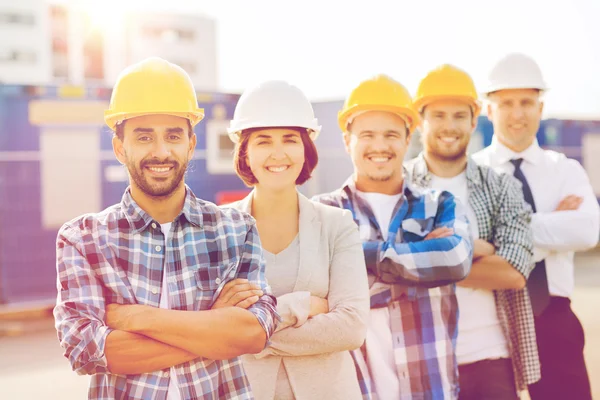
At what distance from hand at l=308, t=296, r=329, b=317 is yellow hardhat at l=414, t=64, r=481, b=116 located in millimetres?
1423

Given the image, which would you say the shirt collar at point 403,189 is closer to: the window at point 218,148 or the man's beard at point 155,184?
the man's beard at point 155,184

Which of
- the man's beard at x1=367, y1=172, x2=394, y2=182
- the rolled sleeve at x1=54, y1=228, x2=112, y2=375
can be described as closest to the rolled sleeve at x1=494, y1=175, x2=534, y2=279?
the man's beard at x1=367, y1=172, x2=394, y2=182

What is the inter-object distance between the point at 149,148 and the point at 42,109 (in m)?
7.87

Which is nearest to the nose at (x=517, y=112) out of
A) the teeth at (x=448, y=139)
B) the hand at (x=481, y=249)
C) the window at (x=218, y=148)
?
the teeth at (x=448, y=139)

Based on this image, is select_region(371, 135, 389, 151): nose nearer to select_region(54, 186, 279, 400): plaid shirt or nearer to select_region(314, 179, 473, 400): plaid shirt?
select_region(314, 179, 473, 400): plaid shirt

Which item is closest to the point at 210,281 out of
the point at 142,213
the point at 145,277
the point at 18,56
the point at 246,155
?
the point at 145,277

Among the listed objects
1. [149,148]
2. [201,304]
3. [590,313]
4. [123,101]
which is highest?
[123,101]

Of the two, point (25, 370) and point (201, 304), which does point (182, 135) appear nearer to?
point (201, 304)

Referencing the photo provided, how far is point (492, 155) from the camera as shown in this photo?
4.47 meters

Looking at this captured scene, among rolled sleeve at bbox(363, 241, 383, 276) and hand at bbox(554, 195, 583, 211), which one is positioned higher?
hand at bbox(554, 195, 583, 211)

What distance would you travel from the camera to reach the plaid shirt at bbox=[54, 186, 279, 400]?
2328 millimetres

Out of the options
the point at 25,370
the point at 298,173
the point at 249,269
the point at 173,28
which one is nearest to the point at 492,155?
the point at 298,173

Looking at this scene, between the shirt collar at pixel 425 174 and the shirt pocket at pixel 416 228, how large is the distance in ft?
1.43

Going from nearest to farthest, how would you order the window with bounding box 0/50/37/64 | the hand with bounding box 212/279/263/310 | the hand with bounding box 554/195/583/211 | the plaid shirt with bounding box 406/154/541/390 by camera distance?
the hand with bounding box 212/279/263/310 → the plaid shirt with bounding box 406/154/541/390 → the hand with bounding box 554/195/583/211 → the window with bounding box 0/50/37/64
